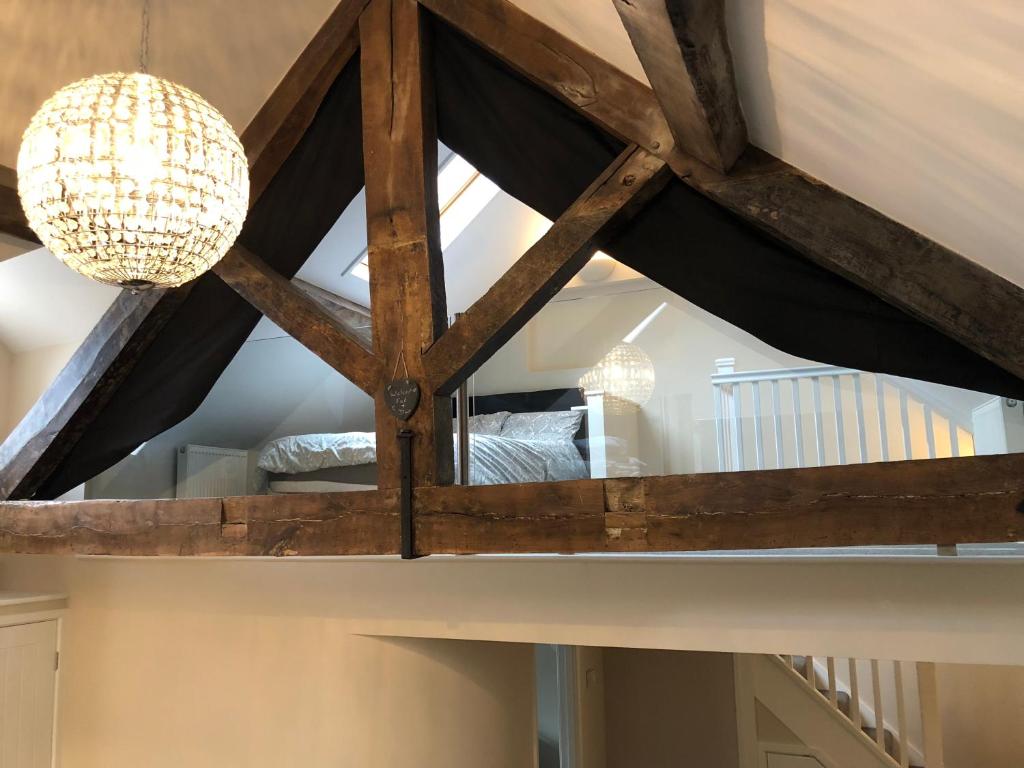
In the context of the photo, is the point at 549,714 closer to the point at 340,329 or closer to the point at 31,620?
the point at 31,620

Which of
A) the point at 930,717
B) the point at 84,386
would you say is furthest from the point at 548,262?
the point at 930,717

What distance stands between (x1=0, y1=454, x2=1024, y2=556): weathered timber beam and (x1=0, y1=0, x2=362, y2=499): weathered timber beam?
0.28 meters

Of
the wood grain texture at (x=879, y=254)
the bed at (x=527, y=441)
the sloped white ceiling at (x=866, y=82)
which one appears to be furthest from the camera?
the bed at (x=527, y=441)

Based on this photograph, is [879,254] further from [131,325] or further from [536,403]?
[131,325]

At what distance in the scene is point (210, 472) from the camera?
3307 mm

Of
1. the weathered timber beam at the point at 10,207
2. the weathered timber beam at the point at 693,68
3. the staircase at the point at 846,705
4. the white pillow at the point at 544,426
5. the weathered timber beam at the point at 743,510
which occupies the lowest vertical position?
the staircase at the point at 846,705

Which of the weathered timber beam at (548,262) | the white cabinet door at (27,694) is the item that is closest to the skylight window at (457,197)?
the weathered timber beam at (548,262)

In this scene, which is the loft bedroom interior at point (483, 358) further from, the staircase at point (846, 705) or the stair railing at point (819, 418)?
the staircase at point (846, 705)

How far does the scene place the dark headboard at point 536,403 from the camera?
2658mm

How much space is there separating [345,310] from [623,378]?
1.11 m

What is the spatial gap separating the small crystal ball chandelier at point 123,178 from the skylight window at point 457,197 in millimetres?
1237

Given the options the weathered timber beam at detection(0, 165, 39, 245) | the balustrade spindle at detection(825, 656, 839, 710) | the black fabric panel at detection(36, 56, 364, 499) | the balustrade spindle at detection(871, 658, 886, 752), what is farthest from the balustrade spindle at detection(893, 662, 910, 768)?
the weathered timber beam at detection(0, 165, 39, 245)

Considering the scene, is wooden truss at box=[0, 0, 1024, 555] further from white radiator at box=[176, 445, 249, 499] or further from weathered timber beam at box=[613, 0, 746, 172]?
white radiator at box=[176, 445, 249, 499]

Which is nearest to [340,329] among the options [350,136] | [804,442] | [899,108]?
[350,136]
